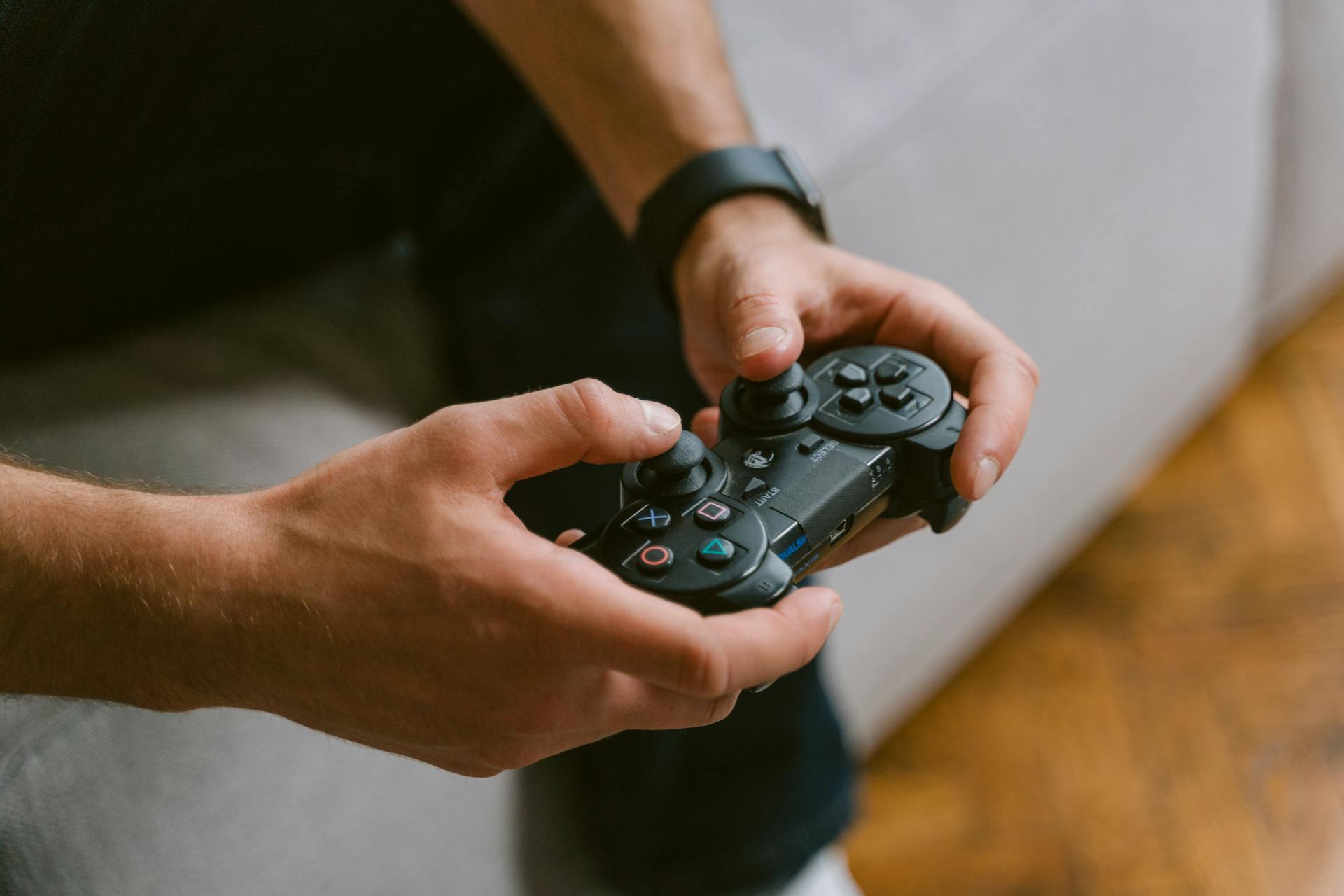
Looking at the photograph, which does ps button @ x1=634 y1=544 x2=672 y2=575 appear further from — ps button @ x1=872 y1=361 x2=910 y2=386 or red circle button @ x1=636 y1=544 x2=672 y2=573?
ps button @ x1=872 y1=361 x2=910 y2=386

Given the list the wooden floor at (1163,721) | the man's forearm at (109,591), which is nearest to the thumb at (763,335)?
the man's forearm at (109,591)

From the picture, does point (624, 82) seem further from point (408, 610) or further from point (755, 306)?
point (408, 610)

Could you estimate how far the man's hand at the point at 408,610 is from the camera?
0.37 metres

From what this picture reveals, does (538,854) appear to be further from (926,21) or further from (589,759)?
(926,21)

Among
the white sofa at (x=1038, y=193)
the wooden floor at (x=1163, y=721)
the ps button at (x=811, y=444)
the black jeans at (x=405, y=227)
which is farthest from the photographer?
the wooden floor at (x=1163, y=721)

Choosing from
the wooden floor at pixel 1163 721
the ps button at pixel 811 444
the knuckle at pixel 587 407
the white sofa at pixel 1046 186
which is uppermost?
the knuckle at pixel 587 407

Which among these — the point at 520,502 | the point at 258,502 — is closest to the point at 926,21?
the point at 520,502

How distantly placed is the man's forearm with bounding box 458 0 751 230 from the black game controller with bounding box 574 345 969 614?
19cm

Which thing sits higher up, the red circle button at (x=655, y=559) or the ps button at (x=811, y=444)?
the red circle button at (x=655, y=559)

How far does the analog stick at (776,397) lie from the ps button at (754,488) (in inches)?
1.4

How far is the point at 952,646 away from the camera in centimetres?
94

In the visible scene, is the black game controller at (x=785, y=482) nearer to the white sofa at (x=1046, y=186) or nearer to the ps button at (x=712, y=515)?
the ps button at (x=712, y=515)

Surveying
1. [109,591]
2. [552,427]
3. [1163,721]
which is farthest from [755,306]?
[1163,721]

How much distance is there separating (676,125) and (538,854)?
1.32 feet
